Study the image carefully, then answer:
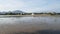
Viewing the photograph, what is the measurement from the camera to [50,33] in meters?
10.0
